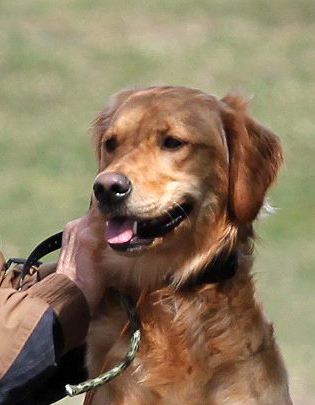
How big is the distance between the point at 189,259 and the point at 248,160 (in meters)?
0.39

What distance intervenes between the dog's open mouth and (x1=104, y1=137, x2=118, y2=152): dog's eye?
310mm

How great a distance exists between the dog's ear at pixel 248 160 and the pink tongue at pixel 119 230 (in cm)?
40

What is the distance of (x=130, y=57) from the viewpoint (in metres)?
15.4

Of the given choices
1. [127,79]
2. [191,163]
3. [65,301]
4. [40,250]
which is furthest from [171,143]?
[127,79]

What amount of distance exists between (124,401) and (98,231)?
1.89 ft

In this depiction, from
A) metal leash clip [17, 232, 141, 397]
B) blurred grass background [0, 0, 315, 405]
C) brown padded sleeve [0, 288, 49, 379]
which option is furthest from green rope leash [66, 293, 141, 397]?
blurred grass background [0, 0, 315, 405]

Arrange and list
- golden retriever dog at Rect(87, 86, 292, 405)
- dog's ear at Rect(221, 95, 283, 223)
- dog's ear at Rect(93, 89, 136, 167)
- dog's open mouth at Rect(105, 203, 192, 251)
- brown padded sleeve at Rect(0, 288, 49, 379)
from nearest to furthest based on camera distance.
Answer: brown padded sleeve at Rect(0, 288, 49, 379)
dog's open mouth at Rect(105, 203, 192, 251)
golden retriever dog at Rect(87, 86, 292, 405)
dog's ear at Rect(221, 95, 283, 223)
dog's ear at Rect(93, 89, 136, 167)

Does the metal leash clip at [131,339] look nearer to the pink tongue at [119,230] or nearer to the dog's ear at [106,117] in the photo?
the pink tongue at [119,230]

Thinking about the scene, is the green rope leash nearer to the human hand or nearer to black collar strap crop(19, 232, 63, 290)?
the human hand

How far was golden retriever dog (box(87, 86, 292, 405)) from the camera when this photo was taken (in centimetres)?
405

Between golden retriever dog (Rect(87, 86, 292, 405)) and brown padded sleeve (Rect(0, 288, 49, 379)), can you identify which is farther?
golden retriever dog (Rect(87, 86, 292, 405))

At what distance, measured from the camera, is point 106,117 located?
4418 millimetres

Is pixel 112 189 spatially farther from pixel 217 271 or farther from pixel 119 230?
pixel 217 271

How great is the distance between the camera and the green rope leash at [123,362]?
3.83m
